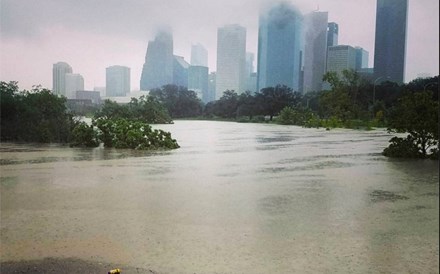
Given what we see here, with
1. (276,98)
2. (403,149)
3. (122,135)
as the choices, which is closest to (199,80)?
(276,98)

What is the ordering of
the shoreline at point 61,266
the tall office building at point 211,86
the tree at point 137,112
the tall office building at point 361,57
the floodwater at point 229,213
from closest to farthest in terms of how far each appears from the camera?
the shoreline at point 61,266 → the floodwater at point 229,213 → the tall office building at point 361,57 → the tall office building at point 211,86 → the tree at point 137,112

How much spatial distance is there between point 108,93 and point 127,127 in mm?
4390

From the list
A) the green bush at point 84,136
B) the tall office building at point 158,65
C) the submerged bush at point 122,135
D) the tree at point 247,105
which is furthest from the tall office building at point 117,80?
the green bush at point 84,136

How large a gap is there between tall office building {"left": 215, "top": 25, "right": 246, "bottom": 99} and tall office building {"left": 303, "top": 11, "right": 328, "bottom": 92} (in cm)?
72

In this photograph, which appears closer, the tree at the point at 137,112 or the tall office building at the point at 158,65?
the tall office building at the point at 158,65

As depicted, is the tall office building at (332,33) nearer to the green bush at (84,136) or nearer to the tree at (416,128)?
the tree at (416,128)

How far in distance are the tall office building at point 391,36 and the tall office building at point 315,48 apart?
914 mm

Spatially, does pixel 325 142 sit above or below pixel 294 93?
below

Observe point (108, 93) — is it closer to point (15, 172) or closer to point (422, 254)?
point (15, 172)

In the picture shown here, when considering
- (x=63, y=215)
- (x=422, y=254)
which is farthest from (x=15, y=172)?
(x=422, y=254)

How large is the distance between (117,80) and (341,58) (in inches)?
103

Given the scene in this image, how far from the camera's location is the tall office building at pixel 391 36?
9.52 ft

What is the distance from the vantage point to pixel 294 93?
17.7 feet

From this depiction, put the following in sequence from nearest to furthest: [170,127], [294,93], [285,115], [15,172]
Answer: [294,93] < [15,172] < [285,115] < [170,127]
